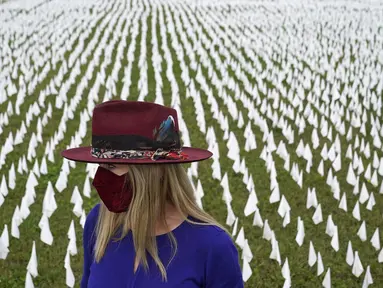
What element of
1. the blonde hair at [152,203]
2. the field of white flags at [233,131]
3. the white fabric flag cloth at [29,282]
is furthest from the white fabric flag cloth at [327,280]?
the blonde hair at [152,203]

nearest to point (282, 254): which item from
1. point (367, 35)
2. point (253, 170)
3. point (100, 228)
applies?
point (253, 170)

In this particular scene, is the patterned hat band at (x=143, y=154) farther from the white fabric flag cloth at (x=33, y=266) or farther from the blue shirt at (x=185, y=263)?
the white fabric flag cloth at (x=33, y=266)

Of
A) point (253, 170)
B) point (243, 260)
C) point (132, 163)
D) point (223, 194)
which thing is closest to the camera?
point (132, 163)

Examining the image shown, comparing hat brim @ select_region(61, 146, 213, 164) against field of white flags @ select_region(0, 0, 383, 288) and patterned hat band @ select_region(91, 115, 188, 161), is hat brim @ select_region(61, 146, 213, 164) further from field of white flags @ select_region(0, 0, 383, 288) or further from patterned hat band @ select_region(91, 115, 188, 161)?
field of white flags @ select_region(0, 0, 383, 288)

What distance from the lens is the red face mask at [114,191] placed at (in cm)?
200

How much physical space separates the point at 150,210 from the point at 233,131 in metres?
6.95

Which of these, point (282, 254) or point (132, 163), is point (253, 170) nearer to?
point (282, 254)

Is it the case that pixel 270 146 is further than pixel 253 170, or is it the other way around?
pixel 270 146

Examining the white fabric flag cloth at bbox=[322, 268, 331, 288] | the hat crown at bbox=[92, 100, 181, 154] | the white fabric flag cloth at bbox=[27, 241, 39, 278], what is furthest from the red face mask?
the white fabric flag cloth at bbox=[322, 268, 331, 288]

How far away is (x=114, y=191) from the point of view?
2.00m

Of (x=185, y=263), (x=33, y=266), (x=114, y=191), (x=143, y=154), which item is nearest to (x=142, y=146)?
(x=143, y=154)

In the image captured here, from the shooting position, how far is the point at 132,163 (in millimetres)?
1938

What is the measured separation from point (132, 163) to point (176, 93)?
29.0 ft

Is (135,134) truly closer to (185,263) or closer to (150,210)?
(150,210)
